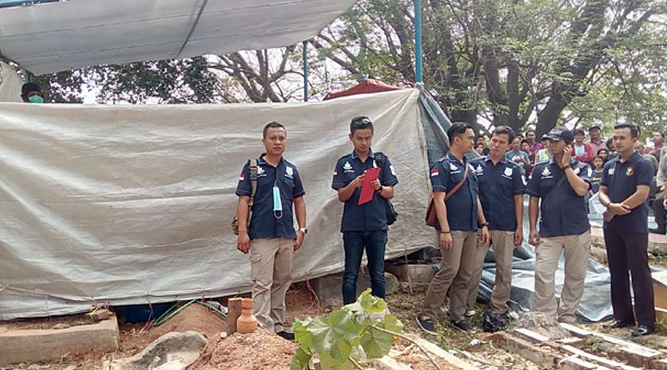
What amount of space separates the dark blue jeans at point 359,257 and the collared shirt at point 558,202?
1314 millimetres

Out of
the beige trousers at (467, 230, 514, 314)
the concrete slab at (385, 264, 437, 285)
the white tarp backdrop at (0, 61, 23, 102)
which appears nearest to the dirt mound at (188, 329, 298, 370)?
the beige trousers at (467, 230, 514, 314)

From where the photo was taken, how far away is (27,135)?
368 centimetres

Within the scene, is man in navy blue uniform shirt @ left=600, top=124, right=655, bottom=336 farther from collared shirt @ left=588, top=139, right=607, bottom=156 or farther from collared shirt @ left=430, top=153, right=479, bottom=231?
collared shirt @ left=588, top=139, right=607, bottom=156

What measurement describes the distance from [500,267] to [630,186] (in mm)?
1129

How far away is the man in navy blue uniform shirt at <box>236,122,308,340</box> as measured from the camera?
3488 mm

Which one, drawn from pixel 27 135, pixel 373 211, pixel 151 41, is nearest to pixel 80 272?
pixel 27 135

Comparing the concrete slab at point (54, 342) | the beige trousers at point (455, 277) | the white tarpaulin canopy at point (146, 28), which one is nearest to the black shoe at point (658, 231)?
the beige trousers at point (455, 277)

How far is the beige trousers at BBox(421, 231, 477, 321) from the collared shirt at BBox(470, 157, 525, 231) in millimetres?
274

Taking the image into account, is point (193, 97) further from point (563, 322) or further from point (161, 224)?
point (563, 322)

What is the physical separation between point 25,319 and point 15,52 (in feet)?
10.00

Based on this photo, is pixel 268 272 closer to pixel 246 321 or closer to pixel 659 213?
pixel 246 321

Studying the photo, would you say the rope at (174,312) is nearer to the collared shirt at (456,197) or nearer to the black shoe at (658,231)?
the collared shirt at (456,197)

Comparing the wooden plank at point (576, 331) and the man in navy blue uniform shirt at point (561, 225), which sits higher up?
the man in navy blue uniform shirt at point (561, 225)

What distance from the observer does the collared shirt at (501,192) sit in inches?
161
